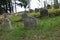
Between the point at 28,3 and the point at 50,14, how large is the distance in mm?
14366

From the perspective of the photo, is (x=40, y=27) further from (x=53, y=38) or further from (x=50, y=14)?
(x=50, y=14)

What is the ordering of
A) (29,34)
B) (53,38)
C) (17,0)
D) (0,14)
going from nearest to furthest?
(53,38) < (29,34) < (0,14) < (17,0)

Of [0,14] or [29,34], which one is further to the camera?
[0,14]

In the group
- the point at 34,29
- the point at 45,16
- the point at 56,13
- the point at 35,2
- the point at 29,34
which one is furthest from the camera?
the point at 35,2

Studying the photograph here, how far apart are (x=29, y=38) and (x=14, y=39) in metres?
0.64

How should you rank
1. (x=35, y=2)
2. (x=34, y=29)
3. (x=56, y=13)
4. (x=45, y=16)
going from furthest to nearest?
1. (x=35, y=2)
2. (x=56, y=13)
3. (x=45, y=16)
4. (x=34, y=29)

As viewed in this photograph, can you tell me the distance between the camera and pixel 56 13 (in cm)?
1611

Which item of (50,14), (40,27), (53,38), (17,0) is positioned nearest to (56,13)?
(50,14)

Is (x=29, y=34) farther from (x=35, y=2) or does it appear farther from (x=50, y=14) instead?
(x=35, y=2)

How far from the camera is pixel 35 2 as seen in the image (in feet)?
100

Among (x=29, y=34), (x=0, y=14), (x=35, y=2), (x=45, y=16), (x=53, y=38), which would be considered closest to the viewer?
(x=53, y=38)

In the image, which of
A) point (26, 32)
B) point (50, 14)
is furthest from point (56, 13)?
point (26, 32)

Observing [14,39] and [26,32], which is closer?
[14,39]

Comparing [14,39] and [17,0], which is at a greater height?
[17,0]
